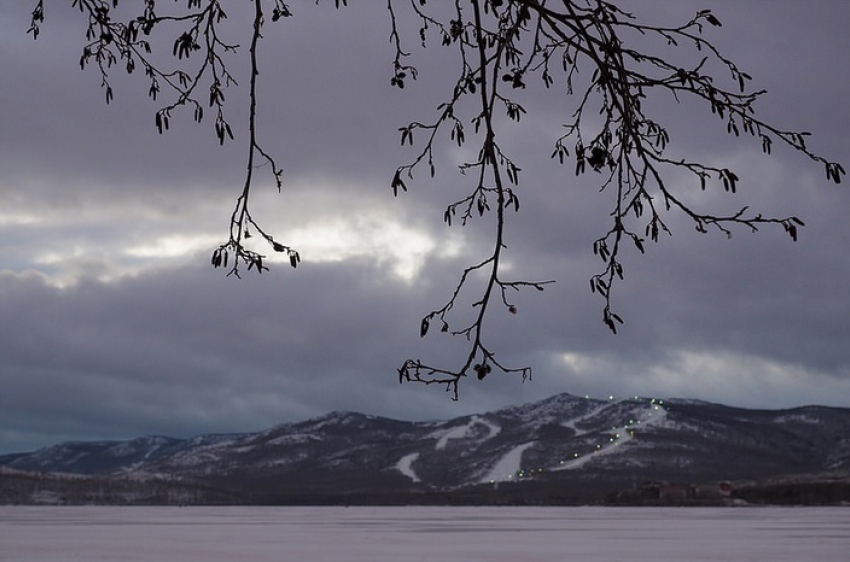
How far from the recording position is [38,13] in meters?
8.77

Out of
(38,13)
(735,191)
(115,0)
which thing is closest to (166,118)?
(115,0)

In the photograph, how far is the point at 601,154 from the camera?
24.2 feet

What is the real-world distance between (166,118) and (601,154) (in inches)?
110
